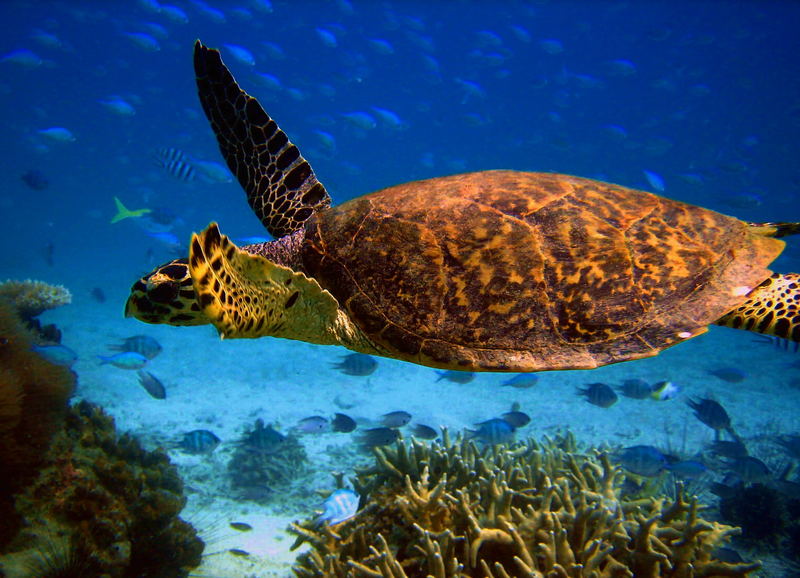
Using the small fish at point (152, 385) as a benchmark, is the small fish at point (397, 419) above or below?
above

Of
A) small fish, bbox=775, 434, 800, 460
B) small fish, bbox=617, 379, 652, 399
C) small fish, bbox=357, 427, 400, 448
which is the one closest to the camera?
small fish, bbox=357, 427, 400, 448

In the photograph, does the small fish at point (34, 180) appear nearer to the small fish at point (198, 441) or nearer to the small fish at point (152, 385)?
the small fish at point (152, 385)

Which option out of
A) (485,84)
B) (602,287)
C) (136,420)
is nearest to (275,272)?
(602,287)

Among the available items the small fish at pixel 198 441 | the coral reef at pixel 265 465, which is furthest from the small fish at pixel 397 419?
the small fish at pixel 198 441

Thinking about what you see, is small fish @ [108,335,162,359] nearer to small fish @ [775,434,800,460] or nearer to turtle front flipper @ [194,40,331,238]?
turtle front flipper @ [194,40,331,238]

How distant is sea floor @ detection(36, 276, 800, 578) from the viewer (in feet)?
18.2

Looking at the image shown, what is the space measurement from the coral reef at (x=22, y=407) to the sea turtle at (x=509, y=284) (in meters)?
2.29

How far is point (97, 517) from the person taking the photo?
334cm

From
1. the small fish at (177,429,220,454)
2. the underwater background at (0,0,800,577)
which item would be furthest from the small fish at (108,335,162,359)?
the small fish at (177,429,220,454)

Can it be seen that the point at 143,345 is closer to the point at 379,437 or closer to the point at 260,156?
the point at 379,437

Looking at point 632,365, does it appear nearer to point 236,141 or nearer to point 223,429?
point 223,429

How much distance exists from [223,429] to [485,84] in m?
46.1

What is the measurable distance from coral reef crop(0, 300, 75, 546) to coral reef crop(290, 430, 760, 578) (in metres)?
2.38

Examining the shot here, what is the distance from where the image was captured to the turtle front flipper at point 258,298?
1592 millimetres
